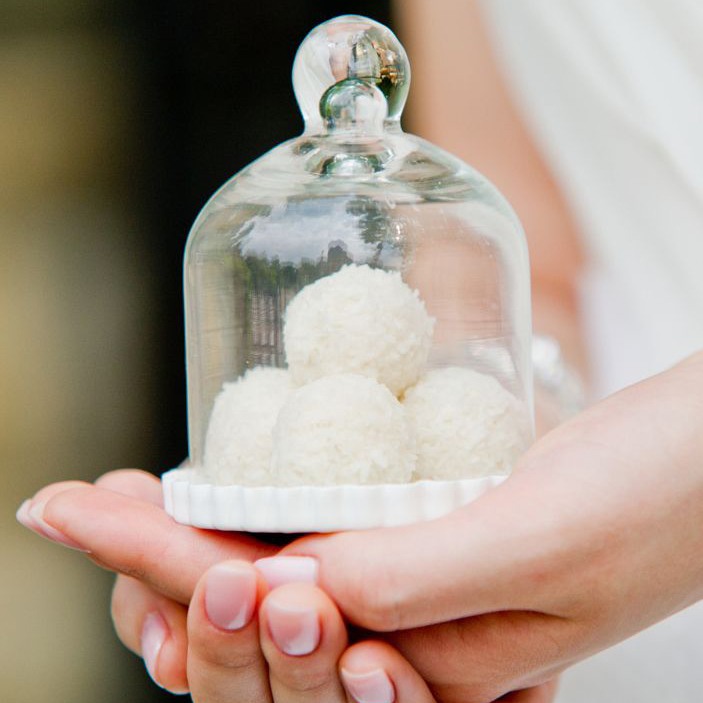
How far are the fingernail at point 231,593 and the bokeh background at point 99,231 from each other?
166cm

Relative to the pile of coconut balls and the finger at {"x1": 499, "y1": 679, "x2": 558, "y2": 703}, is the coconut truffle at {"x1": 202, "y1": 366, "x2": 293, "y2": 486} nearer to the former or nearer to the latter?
the pile of coconut balls

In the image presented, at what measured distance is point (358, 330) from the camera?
2.09 feet

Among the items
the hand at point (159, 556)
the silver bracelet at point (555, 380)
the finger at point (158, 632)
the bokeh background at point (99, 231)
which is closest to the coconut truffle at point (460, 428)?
the hand at point (159, 556)

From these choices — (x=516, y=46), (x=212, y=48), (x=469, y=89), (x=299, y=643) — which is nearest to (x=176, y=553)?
(x=299, y=643)

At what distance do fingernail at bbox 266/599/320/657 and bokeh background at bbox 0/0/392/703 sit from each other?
168 cm

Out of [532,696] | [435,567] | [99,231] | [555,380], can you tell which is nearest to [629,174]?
[555,380]

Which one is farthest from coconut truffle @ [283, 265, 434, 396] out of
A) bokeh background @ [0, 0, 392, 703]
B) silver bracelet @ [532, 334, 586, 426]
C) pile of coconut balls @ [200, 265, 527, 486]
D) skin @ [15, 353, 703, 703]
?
bokeh background @ [0, 0, 392, 703]

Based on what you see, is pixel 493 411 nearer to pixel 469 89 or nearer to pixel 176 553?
pixel 176 553

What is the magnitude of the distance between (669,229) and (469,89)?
47 cm

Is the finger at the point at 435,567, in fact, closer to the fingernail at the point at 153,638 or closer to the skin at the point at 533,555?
the skin at the point at 533,555

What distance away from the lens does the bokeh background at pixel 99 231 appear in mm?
2139

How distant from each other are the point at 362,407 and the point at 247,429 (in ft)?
0.30

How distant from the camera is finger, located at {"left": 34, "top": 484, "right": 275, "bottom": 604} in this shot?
24.9 inches

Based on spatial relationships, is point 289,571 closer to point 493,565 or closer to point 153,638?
point 493,565
